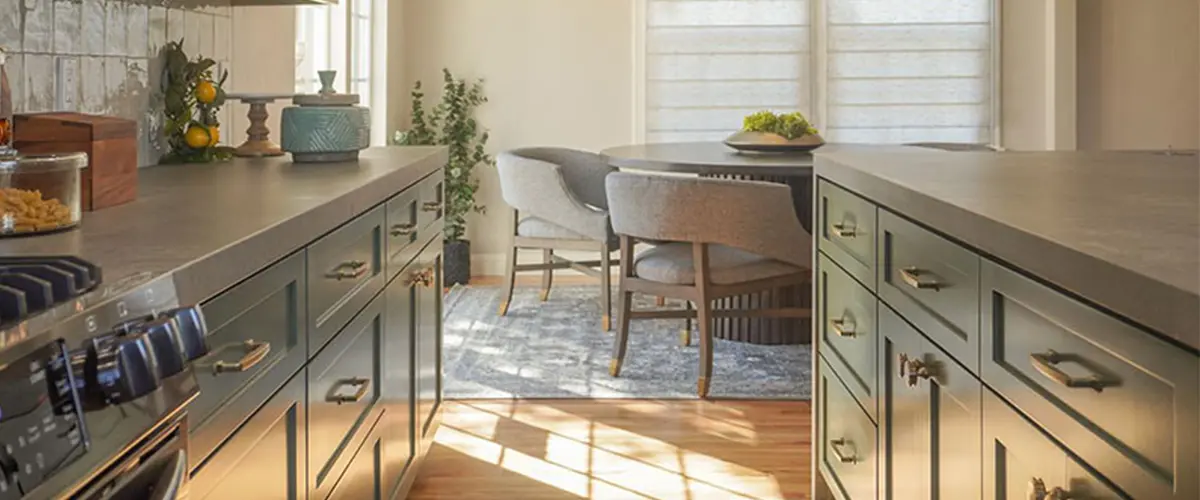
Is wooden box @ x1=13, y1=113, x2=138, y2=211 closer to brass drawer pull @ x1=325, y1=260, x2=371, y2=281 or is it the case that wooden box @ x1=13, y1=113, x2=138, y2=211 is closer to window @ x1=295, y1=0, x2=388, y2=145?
brass drawer pull @ x1=325, y1=260, x2=371, y2=281

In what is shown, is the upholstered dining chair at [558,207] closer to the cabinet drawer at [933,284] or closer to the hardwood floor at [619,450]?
the hardwood floor at [619,450]

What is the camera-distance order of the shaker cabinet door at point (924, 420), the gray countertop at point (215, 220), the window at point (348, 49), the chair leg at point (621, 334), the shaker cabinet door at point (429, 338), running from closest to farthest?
the gray countertop at point (215, 220), the shaker cabinet door at point (924, 420), the shaker cabinet door at point (429, 338), the chair leg at point (621, 334), the window at point (348, 49)

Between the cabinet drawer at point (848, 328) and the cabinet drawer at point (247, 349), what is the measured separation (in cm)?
98

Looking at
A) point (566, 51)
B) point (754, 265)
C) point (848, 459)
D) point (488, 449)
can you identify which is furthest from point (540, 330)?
point (848, 459)

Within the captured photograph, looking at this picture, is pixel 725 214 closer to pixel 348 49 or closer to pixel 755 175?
pixel 755 175

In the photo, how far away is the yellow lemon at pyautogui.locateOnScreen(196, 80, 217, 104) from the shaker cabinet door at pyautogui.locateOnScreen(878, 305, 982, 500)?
1590 mm

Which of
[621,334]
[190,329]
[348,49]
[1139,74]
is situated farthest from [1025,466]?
[1139,74]

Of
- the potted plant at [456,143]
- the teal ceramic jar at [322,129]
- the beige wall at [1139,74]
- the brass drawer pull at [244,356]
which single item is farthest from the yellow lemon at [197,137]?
the beige wall at [1139,74]

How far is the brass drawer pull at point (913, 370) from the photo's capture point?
1556 millimetres

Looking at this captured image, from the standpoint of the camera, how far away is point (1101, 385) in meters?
0.95

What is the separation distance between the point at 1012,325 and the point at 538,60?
523 centimetres

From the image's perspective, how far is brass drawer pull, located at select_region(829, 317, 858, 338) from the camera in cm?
209

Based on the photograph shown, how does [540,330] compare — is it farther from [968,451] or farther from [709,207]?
[968,451]

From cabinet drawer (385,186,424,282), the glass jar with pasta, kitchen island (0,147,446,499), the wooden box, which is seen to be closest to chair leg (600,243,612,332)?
kitchen island (0,147,446,499)
